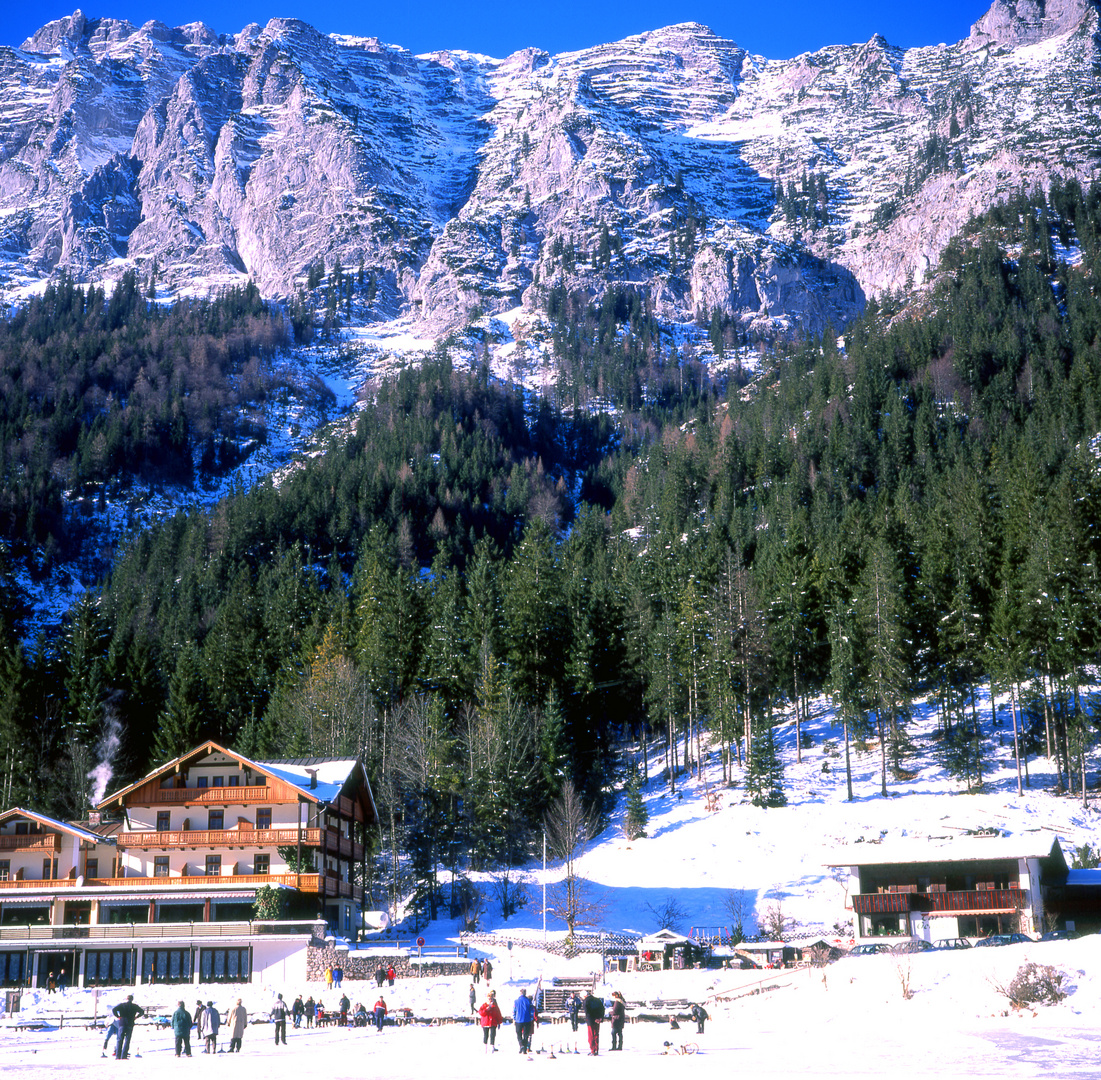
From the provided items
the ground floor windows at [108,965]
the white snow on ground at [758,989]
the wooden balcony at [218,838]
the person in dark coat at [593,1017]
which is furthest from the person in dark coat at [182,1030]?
the wooden balcony at [218,838]

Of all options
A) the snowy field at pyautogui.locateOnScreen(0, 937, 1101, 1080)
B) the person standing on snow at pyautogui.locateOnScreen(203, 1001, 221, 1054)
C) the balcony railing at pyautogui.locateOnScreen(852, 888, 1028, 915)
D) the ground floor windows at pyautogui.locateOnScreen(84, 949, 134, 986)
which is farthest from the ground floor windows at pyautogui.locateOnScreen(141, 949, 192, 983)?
the balcony railing at pyautogui.locateOnScreen(852, 888, 1028, 915)

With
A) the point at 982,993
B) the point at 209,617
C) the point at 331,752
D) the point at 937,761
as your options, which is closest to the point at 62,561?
the point at 209,617

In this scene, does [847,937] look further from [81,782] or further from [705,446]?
[705,446]

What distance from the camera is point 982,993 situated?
1310 inches

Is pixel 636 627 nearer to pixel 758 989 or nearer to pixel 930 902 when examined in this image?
pixel 930 902

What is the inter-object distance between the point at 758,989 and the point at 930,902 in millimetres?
19545

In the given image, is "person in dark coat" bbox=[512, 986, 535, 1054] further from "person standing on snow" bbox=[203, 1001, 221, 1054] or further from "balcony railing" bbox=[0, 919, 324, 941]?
"balcony railing" bbox=[0, 919, 324, 941]

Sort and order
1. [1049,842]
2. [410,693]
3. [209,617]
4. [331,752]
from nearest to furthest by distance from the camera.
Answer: [1049,842], [331,752], [410,693], [209,617]

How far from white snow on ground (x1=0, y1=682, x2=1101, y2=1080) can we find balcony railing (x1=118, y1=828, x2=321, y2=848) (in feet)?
28.3

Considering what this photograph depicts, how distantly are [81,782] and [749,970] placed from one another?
47.7 meters

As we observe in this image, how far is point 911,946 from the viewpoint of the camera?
46.2 metres

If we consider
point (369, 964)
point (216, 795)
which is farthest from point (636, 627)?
point (369, 964)

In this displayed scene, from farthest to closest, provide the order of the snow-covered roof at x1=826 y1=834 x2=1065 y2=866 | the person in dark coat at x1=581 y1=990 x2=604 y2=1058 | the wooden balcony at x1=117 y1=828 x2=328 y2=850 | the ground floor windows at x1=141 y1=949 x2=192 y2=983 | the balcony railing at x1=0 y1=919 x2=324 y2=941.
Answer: the wooden balcony at x1=117 y1=828 x2=328 y2=850 → the snow-covered roof at x1=826 y1=834 x2=1065 y2=866 → the ground floor windows at x1=141 y1=949 x2=192 y2=983 → the balcony railing at x1=0 y1=919 x2=324 y2=941 → the person in dark coat at x1=581 y1=990 x2=604 y2=1058

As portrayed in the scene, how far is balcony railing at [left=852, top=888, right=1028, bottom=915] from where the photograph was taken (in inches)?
2128
